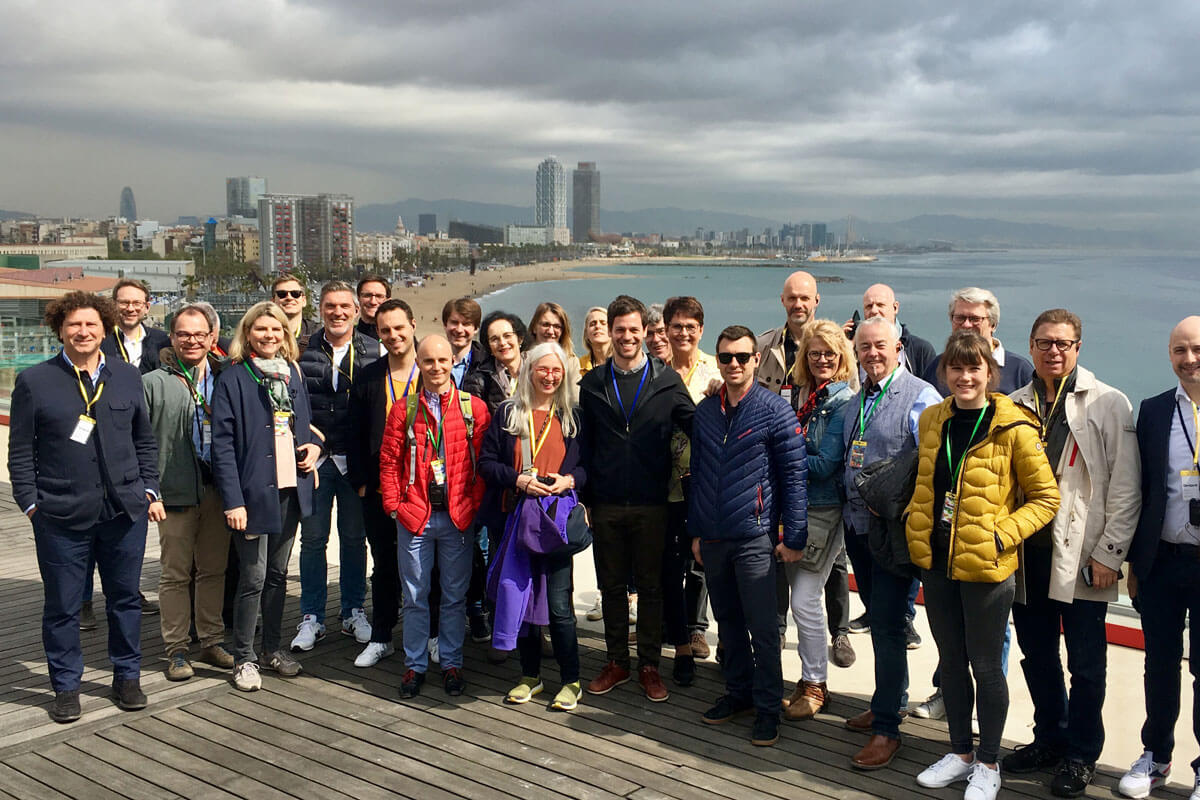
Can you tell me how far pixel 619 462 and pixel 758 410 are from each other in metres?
0.65

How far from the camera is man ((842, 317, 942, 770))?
11.2ft

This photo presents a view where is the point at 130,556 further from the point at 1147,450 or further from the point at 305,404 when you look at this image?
the point at 1147,450

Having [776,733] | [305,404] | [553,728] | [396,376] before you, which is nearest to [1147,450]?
[776,733]

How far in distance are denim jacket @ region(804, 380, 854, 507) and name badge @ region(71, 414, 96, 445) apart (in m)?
2.82

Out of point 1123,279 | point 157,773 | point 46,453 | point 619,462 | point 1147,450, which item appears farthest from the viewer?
point 1123,279

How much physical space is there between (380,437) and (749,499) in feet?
5.72

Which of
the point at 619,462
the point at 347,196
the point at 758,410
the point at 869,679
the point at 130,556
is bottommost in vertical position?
the point at 869,679

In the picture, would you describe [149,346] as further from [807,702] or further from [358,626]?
[807,702]

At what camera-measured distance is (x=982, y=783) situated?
318 centimetres

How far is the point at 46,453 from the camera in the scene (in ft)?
11.8

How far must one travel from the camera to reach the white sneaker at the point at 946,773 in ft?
10.7

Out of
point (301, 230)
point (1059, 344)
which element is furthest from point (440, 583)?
point (301, 230)

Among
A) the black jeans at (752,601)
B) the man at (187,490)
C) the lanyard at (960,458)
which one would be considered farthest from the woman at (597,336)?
the lanyard at (960,458)

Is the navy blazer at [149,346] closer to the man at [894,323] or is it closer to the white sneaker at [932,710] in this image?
the man at [894,323]
